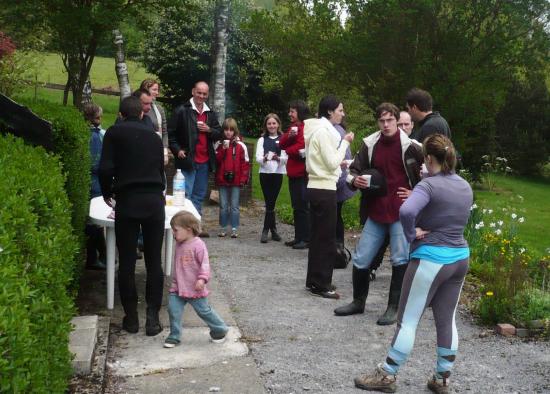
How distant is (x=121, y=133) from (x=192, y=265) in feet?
3.90

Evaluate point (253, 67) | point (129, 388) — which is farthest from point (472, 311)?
point (253, 67)

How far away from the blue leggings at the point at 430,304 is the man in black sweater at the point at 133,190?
213 centimetres

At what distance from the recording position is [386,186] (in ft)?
22.7

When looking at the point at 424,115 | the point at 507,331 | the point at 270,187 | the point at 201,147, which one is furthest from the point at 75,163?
the point at 270,187

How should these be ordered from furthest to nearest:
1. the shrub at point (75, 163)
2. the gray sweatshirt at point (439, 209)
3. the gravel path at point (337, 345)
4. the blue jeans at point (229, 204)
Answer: the blue jeans at point (229, 204) < the shrub at point (75, 163) < the gravel path at point (337, 345) < the gray sweatshirt at point (439, 209)

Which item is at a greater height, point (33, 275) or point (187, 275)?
point (33, 275)

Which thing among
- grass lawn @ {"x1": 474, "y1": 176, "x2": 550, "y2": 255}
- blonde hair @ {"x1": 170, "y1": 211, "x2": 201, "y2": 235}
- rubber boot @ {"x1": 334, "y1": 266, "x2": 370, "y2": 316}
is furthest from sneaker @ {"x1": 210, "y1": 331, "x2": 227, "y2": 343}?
grass lawn @ {"x1": 474, "y1": 176, "x2": 550, "y2": 255}

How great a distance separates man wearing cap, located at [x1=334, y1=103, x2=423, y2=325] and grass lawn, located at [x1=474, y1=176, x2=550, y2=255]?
556 centimetres

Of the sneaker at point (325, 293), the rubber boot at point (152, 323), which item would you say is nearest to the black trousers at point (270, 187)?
the sneaker at point (325, 293)

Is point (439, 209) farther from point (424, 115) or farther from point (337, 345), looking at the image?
point (424, 115)

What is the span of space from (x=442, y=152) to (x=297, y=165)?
5.05m

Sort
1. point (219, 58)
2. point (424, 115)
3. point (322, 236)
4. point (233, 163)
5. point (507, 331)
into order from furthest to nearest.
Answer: point (219, 58) → point (233, 163) → point (322, 236) → point (424, 115) → point (507, 331)

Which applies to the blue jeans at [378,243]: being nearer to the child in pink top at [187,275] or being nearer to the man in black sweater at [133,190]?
the child in pink top at [187,275]

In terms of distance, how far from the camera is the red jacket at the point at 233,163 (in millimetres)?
10727
